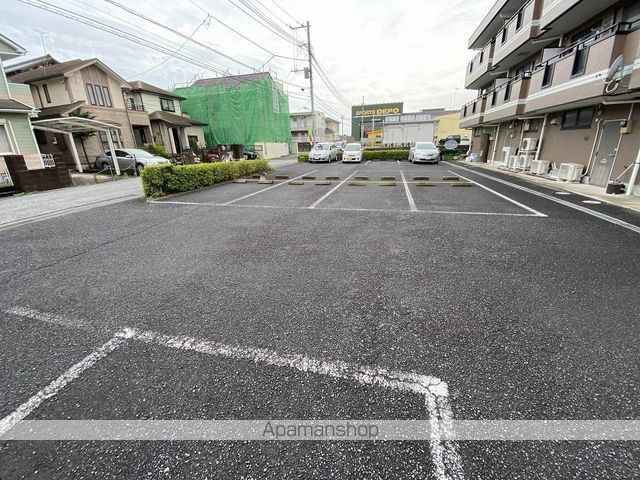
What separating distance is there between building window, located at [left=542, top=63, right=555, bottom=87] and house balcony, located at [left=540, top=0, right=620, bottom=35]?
4.20ft

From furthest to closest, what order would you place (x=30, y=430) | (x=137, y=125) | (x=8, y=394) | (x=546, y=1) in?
(x=137, y=125), (x=546, y=1), (x=8, y=394), (x=30, y=430)

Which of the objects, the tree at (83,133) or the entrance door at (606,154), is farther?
the tree at (83,133)

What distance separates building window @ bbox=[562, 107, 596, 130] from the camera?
9.37 meters

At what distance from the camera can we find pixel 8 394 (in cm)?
178

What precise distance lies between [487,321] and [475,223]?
3505 millimetres

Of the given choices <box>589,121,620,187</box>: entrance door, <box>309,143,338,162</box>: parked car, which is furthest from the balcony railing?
<box>589,121,620,187</box>: entrance door

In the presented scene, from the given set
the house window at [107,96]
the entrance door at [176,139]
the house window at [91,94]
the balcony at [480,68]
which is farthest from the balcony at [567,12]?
the entrance door at [176,139]

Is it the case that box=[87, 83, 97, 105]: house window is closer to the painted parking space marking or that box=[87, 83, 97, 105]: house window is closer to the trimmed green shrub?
the trimmed green shrub

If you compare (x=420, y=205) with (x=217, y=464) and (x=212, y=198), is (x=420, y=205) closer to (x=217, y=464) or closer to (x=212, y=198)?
(x=212, y=198)

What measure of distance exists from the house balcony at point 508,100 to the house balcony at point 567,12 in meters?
1.78

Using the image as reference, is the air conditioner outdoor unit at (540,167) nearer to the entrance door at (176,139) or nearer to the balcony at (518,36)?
the balcony at (518,36)

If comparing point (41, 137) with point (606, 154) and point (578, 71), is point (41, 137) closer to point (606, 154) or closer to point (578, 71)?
point (578, 71)

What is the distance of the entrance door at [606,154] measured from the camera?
829 cm

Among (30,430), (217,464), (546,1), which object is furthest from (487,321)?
(546,1)
